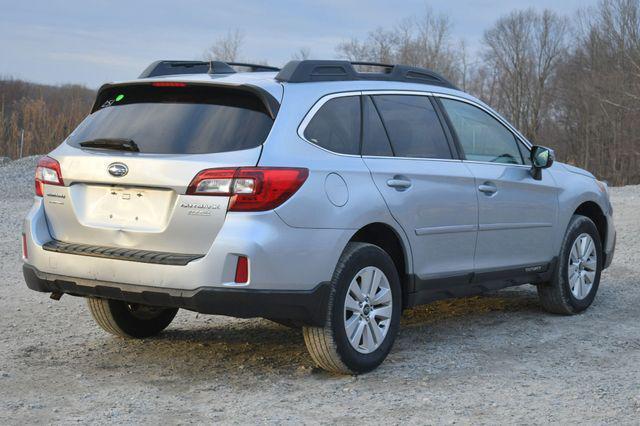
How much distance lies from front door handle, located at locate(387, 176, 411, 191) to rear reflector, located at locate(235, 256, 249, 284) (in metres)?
1.17

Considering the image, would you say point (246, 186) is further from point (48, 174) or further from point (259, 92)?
point (48, 174)

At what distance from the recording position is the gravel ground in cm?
459

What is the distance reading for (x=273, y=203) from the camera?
4.65 meters

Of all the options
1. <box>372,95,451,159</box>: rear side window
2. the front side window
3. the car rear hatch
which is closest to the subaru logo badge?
the car rear hatch

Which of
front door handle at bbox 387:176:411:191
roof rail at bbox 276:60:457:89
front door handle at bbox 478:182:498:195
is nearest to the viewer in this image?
roof rail at bbox 276:60:457:89

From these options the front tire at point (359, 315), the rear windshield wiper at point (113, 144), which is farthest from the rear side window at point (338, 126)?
the rear windshield wiper at point (113, 144)

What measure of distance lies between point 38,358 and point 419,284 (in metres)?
2.51

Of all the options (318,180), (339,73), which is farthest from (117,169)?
(339,73)

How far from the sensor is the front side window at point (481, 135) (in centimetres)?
629

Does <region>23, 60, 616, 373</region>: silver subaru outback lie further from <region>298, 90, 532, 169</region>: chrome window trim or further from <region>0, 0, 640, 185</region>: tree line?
<region>0, 0, 640, 185</region>: tree line

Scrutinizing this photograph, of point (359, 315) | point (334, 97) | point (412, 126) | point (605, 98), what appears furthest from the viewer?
point (605, 98)

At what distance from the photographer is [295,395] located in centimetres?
491

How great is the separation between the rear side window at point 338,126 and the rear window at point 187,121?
337 millimetres

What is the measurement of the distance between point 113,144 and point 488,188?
264 cm
